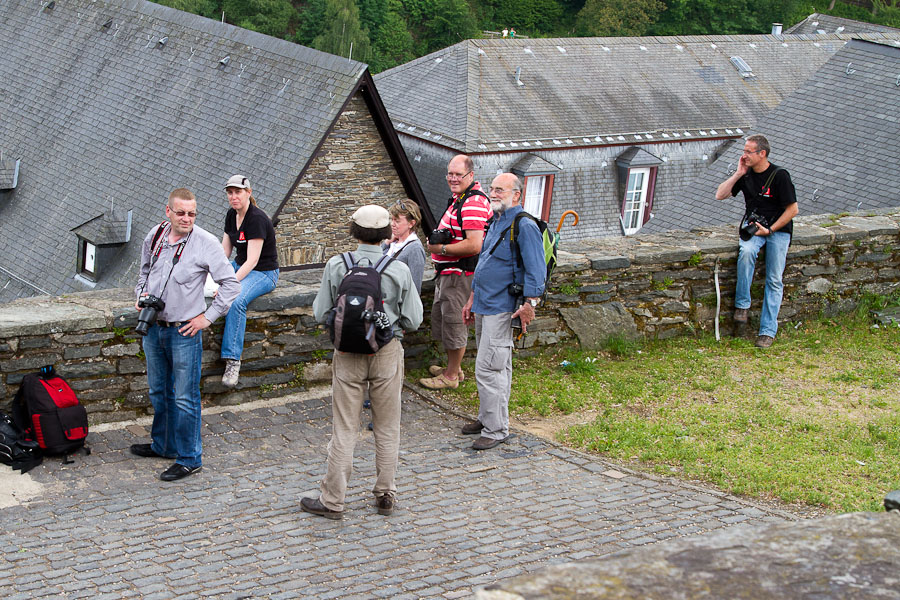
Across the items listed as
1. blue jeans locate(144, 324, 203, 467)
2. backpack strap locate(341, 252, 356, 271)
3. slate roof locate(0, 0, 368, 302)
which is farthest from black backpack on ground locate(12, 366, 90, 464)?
slate roof locate(0, 0, 368, 302)

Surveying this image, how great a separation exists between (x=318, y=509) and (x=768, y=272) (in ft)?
16.8

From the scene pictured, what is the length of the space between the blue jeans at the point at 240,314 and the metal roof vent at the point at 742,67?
40409 millimetres

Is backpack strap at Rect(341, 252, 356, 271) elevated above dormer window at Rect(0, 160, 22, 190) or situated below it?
above

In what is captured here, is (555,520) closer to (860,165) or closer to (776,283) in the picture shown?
(776,283)

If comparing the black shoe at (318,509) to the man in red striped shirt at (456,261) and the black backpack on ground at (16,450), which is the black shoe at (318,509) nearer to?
the black backpack on ground at (16,450)

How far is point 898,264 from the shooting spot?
32.8ft

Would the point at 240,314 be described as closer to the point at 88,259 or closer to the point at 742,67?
the point at 88,259

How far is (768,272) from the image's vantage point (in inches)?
362

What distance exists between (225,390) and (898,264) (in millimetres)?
6633

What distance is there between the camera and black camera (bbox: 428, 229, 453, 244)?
7570 mm

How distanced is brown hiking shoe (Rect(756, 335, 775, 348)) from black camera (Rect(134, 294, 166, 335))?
5.46 metres

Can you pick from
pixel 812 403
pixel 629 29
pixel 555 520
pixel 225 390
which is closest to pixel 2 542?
pixel 225 390

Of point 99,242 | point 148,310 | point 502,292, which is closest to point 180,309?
point 148,310

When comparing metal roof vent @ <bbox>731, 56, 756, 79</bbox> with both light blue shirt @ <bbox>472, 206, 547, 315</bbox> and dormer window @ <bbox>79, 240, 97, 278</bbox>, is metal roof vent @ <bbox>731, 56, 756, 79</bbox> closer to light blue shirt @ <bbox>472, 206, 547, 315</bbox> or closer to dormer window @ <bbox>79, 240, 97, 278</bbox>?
dormer window @ <bbox>79, 240, 97, 278</bbox>
